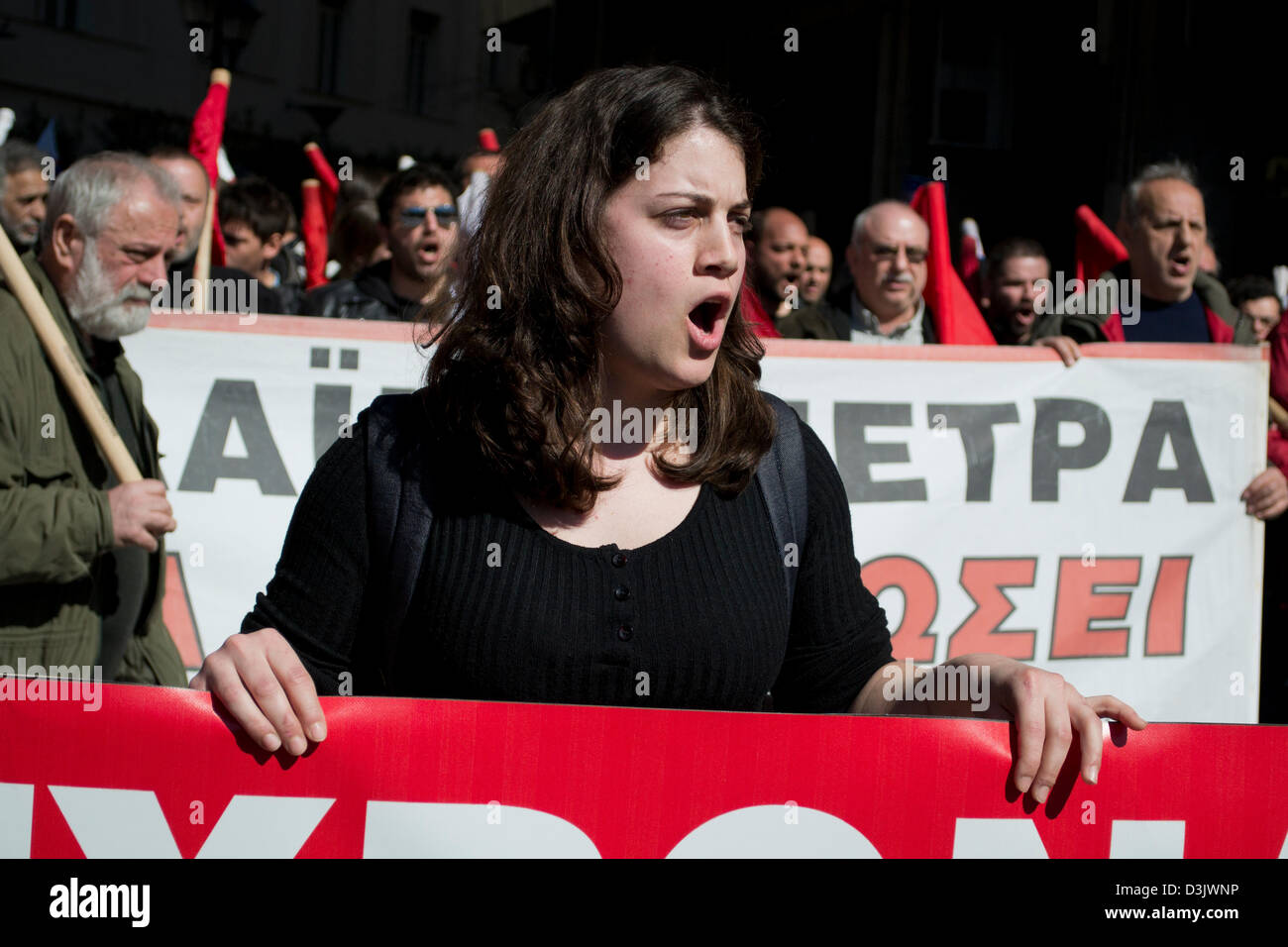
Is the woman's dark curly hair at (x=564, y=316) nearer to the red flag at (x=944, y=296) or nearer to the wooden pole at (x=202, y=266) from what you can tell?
the wooden pole at (x=202, y=266)

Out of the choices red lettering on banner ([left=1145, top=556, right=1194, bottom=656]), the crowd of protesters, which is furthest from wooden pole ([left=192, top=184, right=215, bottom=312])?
red lettering on banner ([left=1145, top=556, right=1194, bottom=656])

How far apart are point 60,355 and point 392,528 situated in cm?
193

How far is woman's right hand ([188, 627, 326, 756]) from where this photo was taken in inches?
63.8

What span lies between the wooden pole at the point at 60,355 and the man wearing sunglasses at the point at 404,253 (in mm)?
1691

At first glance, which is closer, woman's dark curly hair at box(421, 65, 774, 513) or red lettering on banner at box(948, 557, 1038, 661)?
woman's dark curly hair at box(421, 65, 774, 513)

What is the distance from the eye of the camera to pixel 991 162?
1529 cm

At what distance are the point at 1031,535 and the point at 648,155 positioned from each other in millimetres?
3052

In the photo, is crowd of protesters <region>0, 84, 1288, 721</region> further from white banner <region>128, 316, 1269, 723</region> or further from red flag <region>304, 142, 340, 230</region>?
red flag <region>304, 142, 340, 230</region>

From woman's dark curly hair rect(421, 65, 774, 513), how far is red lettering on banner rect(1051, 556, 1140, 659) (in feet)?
9.37

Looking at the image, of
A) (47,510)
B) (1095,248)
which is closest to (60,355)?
(47,510)

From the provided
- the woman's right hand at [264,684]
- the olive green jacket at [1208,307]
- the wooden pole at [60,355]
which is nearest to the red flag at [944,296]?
the olive green jacket at [1208,307]

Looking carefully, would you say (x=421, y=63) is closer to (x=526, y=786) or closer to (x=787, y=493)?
(x=787, y=493)

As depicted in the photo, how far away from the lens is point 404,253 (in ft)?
16.6

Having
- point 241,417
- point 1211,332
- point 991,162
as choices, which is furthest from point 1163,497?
point 991,162
